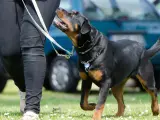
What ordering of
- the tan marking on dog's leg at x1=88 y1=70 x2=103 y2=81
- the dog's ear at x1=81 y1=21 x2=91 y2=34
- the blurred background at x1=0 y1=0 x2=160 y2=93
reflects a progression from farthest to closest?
the blurred background at x1=0 y1=0 x2=160 y2=93 → the dog's ear at x1=81 y1=21 x2=91 y2=34 → the tan marking on dog's leg at x1=88 y1=70 x2=103 y2=81

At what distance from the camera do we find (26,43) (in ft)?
24.4

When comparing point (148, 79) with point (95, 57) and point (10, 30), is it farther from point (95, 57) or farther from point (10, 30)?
point (10, 30)

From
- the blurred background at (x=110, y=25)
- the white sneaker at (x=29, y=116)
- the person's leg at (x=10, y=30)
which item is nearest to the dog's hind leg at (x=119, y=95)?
the person's leg at (x=10, y=30)

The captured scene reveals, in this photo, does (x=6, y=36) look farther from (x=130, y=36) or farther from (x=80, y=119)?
(x=130, y=36)

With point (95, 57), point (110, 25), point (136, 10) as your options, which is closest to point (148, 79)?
point (95, 57)

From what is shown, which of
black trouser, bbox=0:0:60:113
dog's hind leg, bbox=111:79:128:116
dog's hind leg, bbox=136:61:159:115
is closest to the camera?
black trouser, bbox=0:0:60:113

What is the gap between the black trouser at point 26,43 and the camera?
24.4 feet

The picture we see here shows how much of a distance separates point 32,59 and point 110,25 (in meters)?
8.49

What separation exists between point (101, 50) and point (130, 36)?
785 centimetres

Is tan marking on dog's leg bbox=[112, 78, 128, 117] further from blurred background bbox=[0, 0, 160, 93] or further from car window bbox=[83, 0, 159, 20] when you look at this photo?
car window bbox=[83, 0, 159, 20]

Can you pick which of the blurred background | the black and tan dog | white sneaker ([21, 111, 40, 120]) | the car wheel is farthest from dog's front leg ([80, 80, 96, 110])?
the car wheel

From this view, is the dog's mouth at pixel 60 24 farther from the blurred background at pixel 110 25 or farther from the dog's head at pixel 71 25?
the blurred background at pixel 110 25

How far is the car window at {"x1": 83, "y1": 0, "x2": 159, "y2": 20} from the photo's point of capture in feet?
52.2

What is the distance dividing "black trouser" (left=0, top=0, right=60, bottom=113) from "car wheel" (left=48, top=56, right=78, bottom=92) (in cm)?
816
